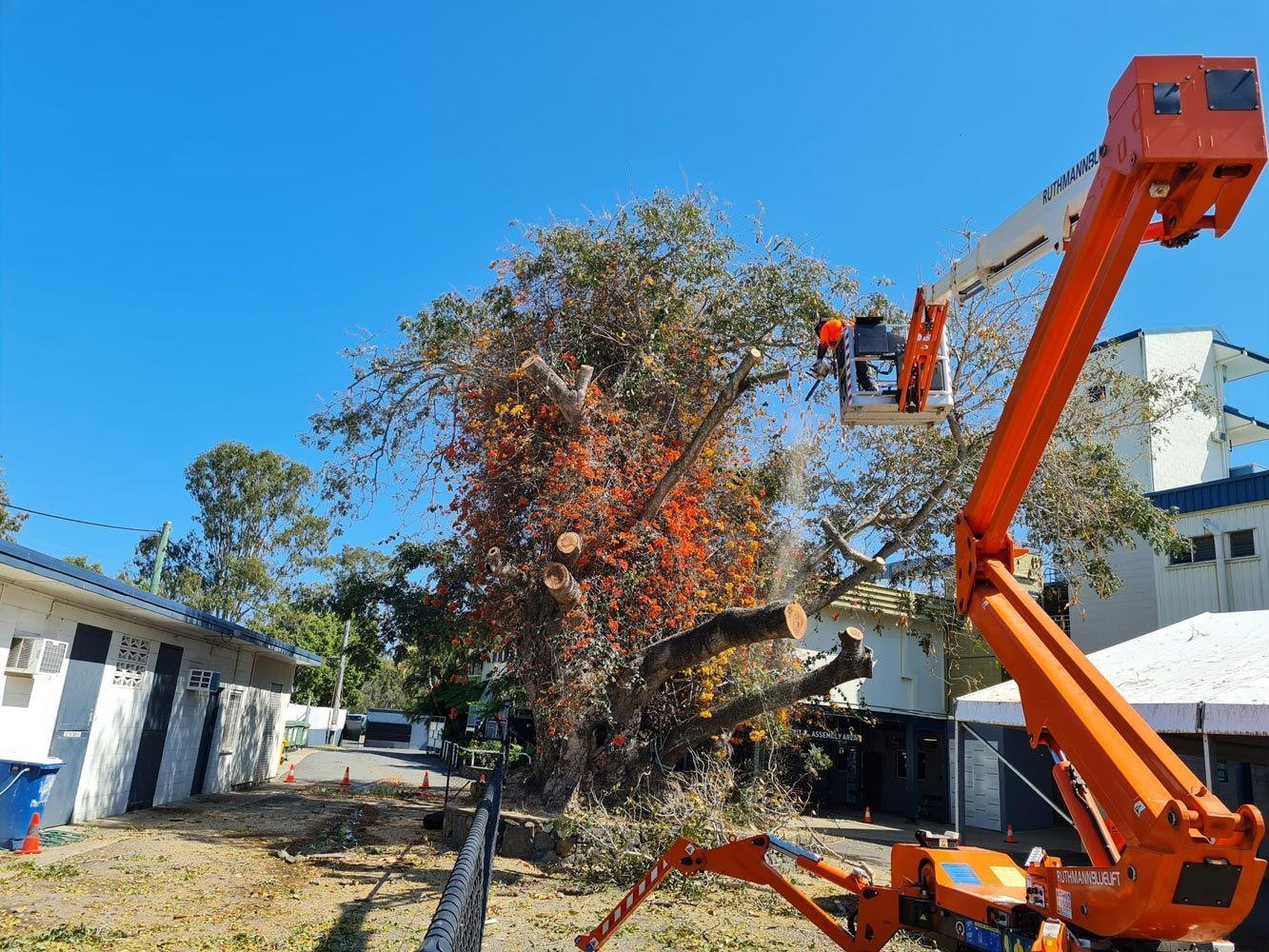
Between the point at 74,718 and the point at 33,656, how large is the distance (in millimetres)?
1729

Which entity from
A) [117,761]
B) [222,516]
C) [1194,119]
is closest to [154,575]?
[222,516]

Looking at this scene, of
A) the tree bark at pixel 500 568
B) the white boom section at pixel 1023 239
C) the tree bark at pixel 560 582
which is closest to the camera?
the white boom section at pixel 1023 239

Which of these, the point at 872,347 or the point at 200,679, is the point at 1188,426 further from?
the point at 200,679

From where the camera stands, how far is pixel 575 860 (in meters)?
10.9

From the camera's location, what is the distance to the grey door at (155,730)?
14672 millimetres

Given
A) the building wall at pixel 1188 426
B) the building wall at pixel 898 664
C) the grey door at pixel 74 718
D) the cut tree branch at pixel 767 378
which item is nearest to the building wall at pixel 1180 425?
the building wall at pixel 1188 426

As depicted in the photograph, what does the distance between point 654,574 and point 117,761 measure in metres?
9.24

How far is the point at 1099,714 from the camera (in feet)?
14.5

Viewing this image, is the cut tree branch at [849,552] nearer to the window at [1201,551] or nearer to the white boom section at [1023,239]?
the white boom section at [1023,239]

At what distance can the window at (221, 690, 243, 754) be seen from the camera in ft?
62.2

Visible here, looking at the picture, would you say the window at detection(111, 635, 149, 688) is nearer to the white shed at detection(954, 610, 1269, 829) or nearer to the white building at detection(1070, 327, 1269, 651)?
the white shed at detection(954, 610, 1269, 829)

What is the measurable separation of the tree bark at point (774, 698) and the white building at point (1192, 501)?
25.9 ft

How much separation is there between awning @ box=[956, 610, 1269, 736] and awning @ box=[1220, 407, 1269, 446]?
2048 centimetres

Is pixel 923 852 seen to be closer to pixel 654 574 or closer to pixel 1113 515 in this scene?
pixel 654 574
